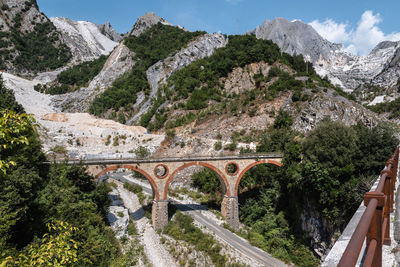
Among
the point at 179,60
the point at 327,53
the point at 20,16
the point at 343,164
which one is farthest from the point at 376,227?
the point at 327,53

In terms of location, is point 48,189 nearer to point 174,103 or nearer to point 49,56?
point 174,103

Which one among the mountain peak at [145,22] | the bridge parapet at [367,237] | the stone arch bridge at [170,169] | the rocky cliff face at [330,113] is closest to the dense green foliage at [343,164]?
the stone arch bridge at [170,169]

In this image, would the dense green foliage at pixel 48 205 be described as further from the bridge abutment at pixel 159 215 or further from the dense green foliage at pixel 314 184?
the dense green foliage at pixel 314 184

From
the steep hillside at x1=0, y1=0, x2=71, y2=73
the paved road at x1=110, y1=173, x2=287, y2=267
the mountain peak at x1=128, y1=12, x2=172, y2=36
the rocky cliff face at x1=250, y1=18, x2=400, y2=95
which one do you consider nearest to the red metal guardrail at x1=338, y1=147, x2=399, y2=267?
the paved road at x1=110, y1=173, x2=287, y2=267

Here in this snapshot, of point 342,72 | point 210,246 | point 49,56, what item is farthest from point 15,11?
point 342,72

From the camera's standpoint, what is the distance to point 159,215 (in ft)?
77.1

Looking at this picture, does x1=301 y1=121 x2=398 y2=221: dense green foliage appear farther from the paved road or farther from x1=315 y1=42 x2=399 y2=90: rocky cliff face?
x1=315 y1=42 x2=399 y2=90: rocky cliff face

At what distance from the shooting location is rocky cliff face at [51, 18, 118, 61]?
10236 cm

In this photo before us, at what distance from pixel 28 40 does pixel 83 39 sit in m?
24.8

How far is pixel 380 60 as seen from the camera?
132000 millimetres

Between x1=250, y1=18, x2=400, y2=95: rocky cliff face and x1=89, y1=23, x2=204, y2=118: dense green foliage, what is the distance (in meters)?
62.5

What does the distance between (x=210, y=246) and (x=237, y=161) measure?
29.6ft

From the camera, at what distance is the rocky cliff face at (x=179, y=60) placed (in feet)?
201

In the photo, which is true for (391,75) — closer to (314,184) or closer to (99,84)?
(314,184)
